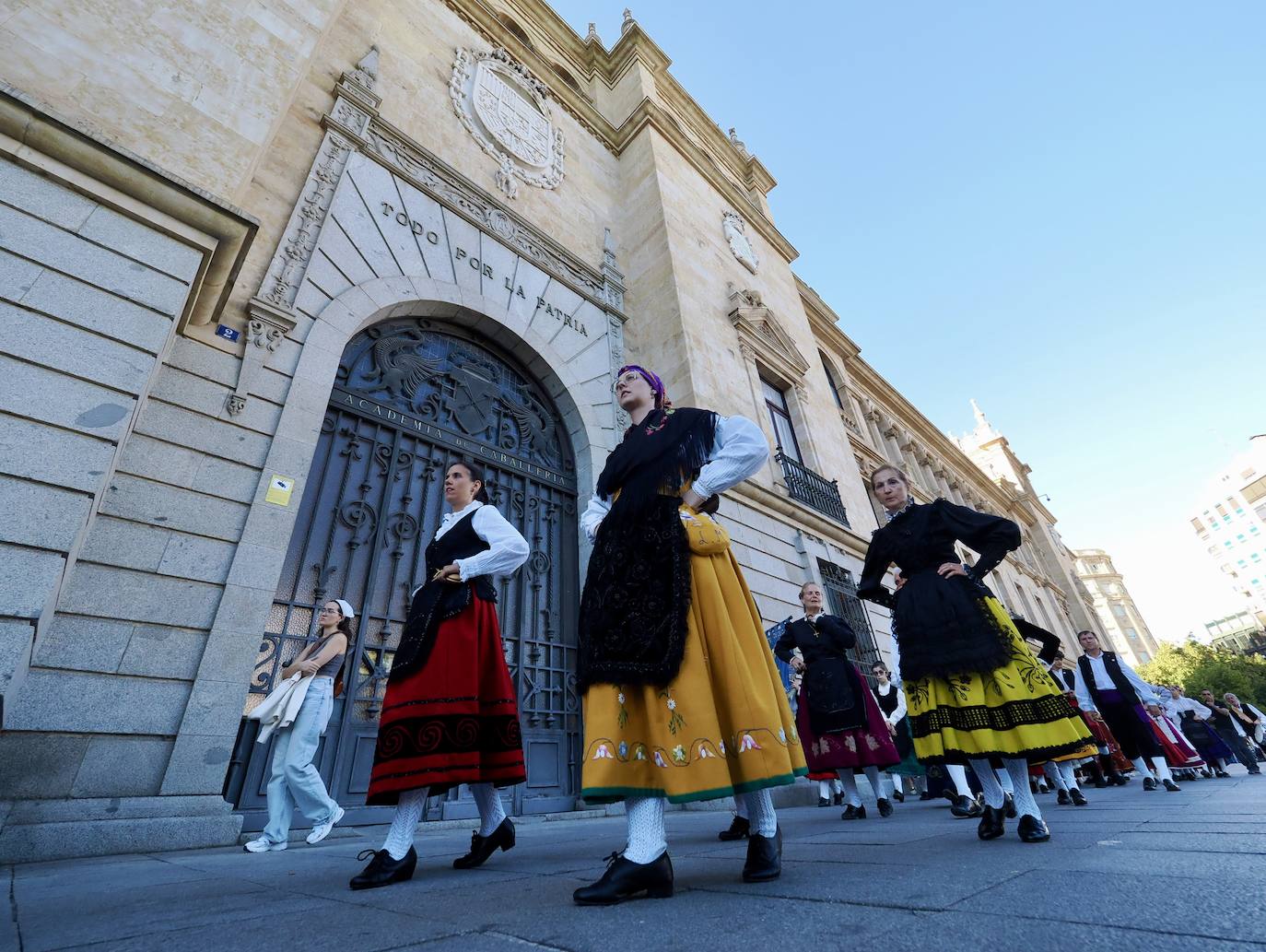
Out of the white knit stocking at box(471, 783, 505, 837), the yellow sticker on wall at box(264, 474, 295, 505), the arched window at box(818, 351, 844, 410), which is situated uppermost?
the arched window at box(818, 351, 844, 410)

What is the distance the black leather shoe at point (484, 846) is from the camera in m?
2.48

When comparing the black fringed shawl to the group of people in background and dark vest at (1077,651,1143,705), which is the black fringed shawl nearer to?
the group of people in background

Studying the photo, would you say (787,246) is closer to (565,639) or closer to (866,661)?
(866,661)

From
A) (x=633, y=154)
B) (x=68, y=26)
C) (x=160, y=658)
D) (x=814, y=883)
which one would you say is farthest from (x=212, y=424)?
(x=633, y=154)

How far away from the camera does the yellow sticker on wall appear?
4504 mm

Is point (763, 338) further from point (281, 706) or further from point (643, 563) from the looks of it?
point (643, 563)

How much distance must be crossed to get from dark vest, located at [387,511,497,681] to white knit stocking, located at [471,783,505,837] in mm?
624

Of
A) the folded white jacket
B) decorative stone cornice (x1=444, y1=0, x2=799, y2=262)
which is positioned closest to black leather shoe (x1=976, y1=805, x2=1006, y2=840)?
the folded white jacket

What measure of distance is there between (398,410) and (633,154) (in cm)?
904

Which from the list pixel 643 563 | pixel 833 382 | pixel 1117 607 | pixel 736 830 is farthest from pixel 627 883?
pixel 1117 607

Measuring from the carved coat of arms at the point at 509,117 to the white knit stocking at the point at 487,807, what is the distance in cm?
858

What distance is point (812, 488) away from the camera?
1134 cm

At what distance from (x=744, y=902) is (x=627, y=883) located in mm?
320

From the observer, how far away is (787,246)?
16.2 meters
